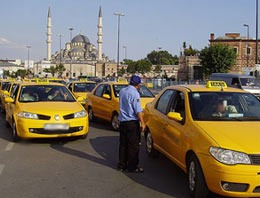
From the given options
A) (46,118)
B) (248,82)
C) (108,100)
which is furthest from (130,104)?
(248,82)

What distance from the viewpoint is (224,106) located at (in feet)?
18.0

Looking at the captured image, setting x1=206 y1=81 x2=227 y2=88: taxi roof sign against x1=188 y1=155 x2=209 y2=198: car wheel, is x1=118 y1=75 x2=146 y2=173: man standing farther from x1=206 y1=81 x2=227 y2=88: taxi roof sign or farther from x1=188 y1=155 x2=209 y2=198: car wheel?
x1=188 y1=155 x2=209 y2=198: car wheel

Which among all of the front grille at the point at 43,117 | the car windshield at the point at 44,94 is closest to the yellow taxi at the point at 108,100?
the car windshield at the point at 44,94

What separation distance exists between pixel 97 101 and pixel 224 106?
681 cm

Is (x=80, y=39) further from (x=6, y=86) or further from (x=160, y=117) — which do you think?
(x=160, y=117)

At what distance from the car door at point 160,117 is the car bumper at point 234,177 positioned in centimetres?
187

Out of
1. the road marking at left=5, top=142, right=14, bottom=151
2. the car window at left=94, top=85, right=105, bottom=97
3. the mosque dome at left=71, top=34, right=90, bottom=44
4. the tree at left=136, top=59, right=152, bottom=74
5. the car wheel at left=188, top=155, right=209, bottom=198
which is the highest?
the mosque dome at left=71, top=34, right=90, bottom=44

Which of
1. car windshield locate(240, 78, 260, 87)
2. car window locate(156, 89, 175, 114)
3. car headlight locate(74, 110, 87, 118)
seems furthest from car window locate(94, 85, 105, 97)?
car windshield locate(240, 78, 260, 87)

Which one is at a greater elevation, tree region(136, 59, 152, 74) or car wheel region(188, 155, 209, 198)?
tree region(136, 59, 152, 74)

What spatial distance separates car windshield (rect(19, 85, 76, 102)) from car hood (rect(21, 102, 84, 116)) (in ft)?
1.60

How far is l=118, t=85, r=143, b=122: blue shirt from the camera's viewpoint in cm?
571

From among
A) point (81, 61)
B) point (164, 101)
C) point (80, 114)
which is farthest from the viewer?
point (81, 61)

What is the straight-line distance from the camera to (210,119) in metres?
5.11

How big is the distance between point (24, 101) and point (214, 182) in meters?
6.24
